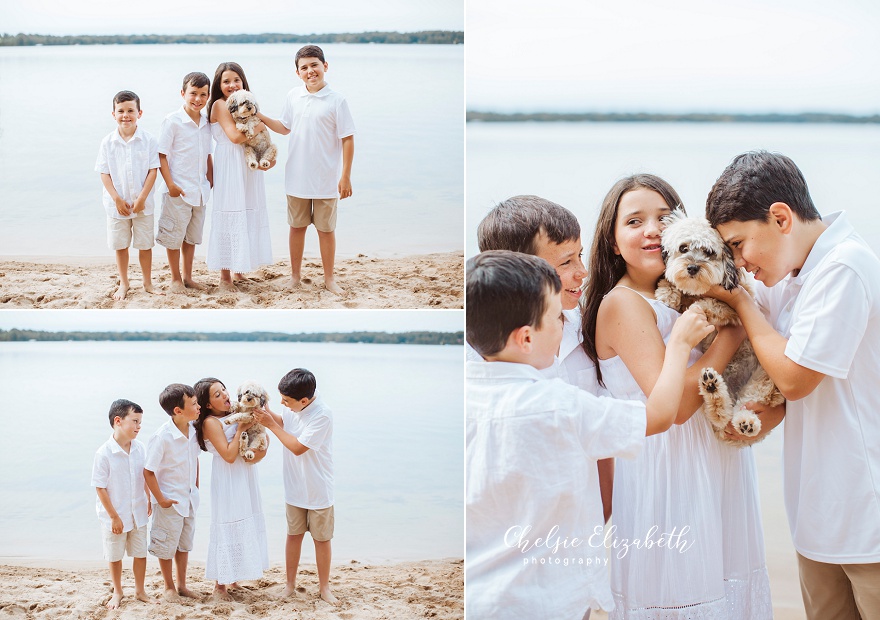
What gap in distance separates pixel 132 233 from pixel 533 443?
1.55 meters

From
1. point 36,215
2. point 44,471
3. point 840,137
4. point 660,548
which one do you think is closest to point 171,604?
point 44,471

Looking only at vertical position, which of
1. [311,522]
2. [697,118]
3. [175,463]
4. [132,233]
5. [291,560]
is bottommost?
[291,560]

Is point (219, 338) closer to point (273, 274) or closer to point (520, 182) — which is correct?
point (273, 274)

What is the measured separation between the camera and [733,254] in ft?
5.88

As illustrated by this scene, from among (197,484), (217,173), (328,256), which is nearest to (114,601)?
(197,484)

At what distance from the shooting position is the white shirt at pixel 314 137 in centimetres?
237

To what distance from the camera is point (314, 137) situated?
7.80 ft

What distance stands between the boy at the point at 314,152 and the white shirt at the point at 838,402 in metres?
1.38

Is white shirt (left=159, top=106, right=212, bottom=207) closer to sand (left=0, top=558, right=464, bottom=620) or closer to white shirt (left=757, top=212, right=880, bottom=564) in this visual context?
sand (left=0, top=558, right=464, bottom=620)

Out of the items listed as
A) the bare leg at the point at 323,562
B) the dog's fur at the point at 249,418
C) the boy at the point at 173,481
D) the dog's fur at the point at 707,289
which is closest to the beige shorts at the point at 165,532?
the boy at the point at 173,481

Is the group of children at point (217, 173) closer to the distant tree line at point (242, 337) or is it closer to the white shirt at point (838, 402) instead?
the distant tree line at point (242, 337)

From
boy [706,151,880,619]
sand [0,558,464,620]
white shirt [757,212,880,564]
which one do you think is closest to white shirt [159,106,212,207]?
sand [0,558,464,620]

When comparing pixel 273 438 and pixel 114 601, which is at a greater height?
pixel 273 438

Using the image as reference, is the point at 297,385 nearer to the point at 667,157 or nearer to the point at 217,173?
the point at 217,173
